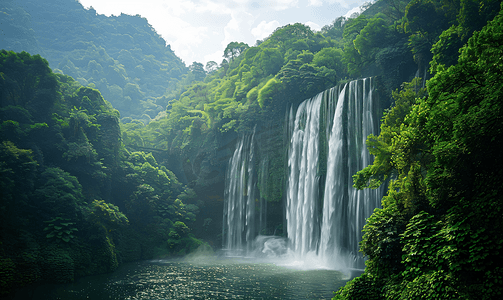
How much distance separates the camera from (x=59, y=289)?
1531 cm

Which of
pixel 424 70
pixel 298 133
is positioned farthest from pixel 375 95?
pixel 298 133

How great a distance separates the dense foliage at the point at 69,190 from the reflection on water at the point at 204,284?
238 centimetres

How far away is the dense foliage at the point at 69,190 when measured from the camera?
699 inches

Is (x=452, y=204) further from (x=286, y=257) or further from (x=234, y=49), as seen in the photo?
(x=234, y=49)

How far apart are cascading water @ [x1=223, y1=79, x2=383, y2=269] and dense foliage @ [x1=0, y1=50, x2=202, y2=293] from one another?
34.3 ft

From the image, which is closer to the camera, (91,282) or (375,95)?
(91,282)

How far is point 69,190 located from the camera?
834 inches

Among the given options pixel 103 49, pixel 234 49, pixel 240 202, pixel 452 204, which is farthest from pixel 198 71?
pixel 452 204

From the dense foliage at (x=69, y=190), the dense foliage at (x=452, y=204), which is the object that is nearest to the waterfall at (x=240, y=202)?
the dense foliage at (x=69, y=190)

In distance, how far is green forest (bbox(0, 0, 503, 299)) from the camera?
6949 millimetres

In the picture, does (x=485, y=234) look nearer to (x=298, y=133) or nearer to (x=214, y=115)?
(x=298, y=133)

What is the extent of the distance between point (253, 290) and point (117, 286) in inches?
291

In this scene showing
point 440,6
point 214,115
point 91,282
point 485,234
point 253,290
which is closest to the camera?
point 485,234

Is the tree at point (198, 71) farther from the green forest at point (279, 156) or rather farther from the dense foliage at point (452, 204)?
the dense foliage at point (452, 204)
